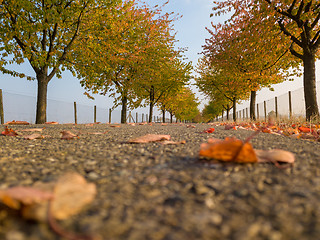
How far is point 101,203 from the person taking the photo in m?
0.70

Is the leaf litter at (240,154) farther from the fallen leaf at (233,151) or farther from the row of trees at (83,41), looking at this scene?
the row of trees at (83,41)

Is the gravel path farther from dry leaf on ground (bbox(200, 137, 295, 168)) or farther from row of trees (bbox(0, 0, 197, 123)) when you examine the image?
row of trees (bbox(0, 0, 197, 123))

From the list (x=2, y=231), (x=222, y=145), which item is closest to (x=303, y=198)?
(x=222, y=145)

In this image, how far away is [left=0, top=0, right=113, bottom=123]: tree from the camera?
796cm

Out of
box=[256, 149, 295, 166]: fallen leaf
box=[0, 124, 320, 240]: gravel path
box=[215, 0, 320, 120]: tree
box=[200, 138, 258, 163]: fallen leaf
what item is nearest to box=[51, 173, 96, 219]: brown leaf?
box=[0, 124, 320, 240]: gravel path

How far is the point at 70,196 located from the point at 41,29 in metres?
10.6

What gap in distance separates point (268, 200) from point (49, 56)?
10572 millimetres

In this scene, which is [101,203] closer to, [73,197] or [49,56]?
[73,197]

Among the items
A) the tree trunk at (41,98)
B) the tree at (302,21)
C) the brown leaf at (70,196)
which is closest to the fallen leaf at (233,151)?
the brown leaf at (70,196)

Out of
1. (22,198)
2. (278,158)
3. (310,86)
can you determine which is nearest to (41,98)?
(22,198)

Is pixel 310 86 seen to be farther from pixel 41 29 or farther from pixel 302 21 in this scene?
pixel 41 29

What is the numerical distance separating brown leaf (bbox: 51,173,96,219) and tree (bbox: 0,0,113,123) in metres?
9.00

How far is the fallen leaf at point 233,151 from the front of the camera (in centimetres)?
107

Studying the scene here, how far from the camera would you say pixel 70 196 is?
668mm
